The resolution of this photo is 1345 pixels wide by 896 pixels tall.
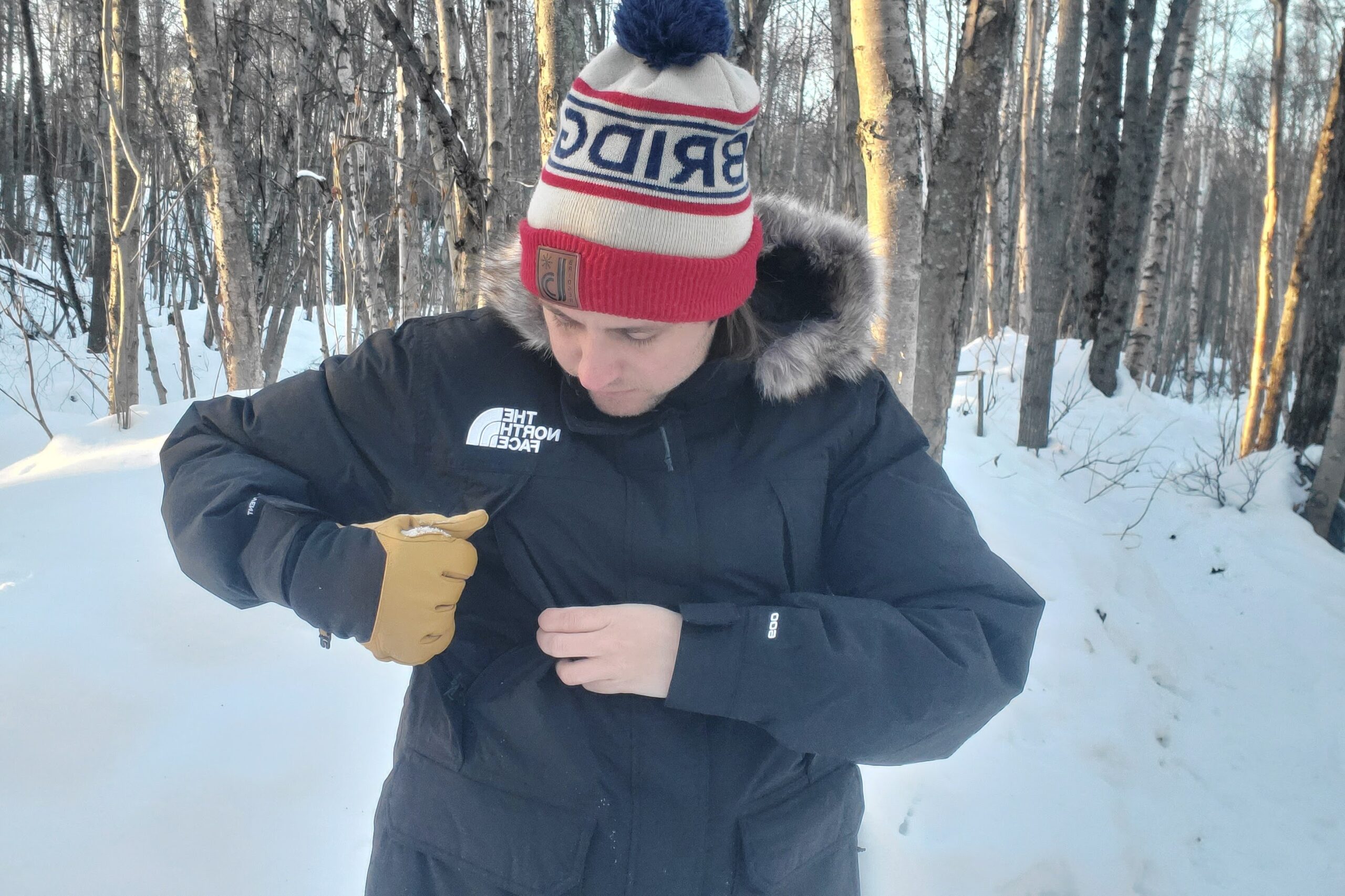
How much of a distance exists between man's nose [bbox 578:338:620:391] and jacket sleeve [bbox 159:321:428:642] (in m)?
0.30

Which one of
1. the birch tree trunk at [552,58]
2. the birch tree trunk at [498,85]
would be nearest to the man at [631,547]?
the birch tree trunk at [552,58]

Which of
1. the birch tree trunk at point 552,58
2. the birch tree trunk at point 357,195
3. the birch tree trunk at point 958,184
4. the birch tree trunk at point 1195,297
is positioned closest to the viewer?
the birch tree trunk at point 958,184

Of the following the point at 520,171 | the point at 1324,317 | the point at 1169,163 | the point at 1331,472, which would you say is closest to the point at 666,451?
the point at 1331,472

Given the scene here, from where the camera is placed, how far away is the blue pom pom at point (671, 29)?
108cm

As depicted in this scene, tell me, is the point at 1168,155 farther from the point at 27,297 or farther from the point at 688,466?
the point at 27,297

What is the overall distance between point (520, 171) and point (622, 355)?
26.8ft

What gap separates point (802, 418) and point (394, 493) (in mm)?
650

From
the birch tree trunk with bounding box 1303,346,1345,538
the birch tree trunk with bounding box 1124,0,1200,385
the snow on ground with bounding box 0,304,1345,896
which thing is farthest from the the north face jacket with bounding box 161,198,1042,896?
the birch tree trunk with bounding box 1124,0,1200,385

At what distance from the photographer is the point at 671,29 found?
3.54ft

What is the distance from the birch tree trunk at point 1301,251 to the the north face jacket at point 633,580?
20.5ft

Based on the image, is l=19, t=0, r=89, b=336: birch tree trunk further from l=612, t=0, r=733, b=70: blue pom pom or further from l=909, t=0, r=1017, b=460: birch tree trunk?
l=612, t=0, r=733, b=70: blue pom pom

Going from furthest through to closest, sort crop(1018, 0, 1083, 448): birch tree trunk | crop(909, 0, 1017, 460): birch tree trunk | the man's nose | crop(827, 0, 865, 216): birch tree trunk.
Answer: crop(1018, 0, 1083, 448): birch tree trunk < crop(827, 0, 865, 216): birch tree trunk < crop(909, 0, 1017, 460): birch tree trunk < the man's nose

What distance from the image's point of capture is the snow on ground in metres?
1.80

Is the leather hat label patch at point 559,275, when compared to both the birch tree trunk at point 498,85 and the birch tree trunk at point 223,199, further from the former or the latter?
the birch tree trunk at point 223,199
